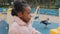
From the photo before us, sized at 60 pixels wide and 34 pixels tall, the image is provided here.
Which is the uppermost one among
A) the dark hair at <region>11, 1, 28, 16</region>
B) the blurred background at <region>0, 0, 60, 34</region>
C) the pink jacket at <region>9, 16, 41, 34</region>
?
the dark hair at <region>11, 1, 28, 16</region>

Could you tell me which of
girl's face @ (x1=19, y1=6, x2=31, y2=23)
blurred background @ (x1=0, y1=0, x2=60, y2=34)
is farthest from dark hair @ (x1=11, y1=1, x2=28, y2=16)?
blurred background @ (x1=0, y1=0, x2=60, y2=34)

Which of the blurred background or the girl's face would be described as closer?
the girl's face

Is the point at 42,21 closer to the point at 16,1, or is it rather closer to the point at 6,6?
the point at 6,6

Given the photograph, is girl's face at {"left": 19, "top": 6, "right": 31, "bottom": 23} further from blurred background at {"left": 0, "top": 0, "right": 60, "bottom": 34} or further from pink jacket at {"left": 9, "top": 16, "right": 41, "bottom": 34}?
blurred background at {"left": 0, "top": 0, "right": 60, "bottom": 34}

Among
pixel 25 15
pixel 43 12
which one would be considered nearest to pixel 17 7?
pixel 25 15

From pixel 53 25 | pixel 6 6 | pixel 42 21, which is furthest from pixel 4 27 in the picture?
pixel 53 25

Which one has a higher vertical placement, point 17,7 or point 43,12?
point 17,7

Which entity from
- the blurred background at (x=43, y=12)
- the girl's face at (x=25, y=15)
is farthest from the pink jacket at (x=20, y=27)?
the blurred background at (x=43, y=12)

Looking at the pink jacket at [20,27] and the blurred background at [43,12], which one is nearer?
the pink jacket at [20,27]

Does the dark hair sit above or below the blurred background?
above

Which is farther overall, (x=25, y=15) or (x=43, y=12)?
(x=43, y=12)

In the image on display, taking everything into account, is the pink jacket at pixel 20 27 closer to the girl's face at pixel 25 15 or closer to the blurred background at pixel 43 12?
the girl's face at pixel 25 15

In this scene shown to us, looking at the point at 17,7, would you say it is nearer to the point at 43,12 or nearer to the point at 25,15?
the point at 25,15

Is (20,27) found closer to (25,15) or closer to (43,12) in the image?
(25,15)
